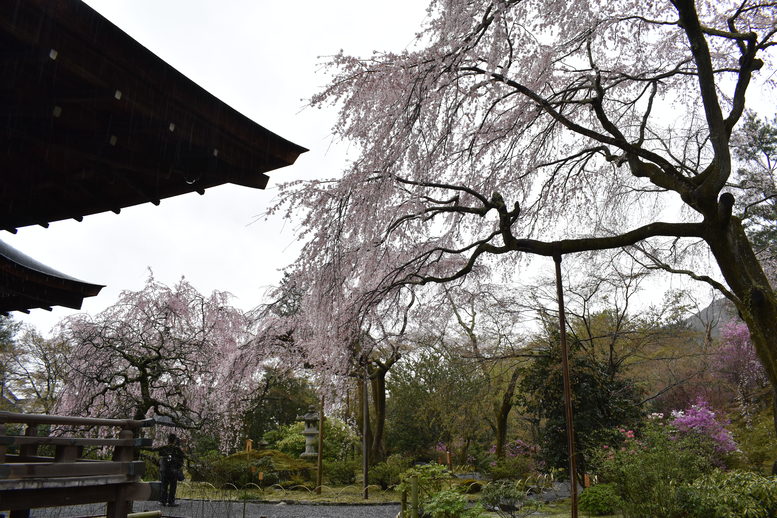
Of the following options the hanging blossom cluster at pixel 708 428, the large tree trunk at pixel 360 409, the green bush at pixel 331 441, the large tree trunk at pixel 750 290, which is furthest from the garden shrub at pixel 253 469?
the large tree trunk at pixel 750 290

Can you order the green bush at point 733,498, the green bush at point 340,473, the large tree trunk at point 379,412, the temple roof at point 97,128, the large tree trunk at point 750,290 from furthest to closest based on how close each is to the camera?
the green bush at point 340,473, the large tree trunk at point 379,412, the large tree trunk at point 750,290, the green bush at point 733,498, the temple roof at point 97,128

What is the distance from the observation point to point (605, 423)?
964cm

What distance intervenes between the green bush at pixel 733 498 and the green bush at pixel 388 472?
23.5 feet

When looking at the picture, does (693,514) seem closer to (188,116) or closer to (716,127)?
(716,127)

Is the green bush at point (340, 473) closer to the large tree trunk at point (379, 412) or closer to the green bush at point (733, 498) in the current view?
the large tree trunk at point (379, 412)

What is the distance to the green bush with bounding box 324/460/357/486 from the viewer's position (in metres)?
13.1

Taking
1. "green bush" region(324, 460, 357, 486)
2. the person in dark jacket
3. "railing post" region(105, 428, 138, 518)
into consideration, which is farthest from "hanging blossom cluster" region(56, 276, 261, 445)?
"railing post" region(105, 428, 138, 518)

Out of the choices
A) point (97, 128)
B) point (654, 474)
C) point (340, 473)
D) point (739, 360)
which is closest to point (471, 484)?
point (340, 473)

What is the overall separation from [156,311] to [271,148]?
10.1 meters

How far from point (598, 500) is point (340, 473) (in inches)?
285

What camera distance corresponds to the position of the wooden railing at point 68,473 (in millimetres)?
2922

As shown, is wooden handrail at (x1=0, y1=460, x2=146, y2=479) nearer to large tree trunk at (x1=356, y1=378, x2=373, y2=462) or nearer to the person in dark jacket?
the person in dark jacket

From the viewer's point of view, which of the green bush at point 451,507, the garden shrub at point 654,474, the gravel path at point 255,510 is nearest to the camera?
the green bush at point 451,507

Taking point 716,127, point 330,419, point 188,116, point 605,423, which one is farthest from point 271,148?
point 330,419
